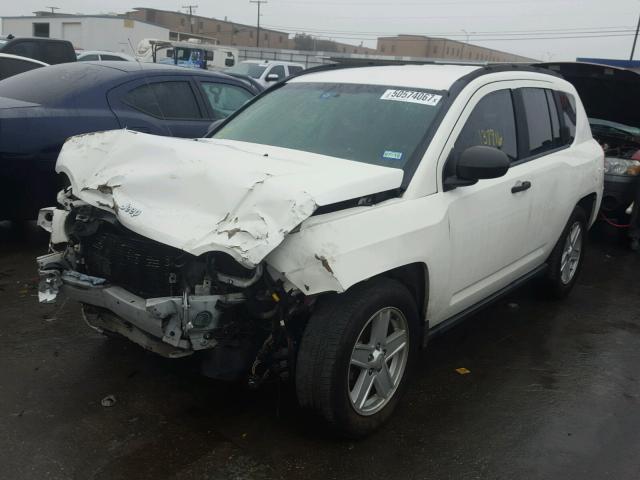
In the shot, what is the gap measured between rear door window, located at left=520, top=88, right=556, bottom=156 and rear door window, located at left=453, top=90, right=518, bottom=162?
9.8 inches

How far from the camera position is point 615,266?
6.65 metres

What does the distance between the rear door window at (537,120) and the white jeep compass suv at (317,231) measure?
226 mm

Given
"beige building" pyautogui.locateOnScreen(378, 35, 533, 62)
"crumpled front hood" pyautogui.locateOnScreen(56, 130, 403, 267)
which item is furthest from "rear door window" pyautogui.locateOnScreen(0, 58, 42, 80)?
"beige building" pyautogui.locateOnScreen(378, 35, 533, 62)

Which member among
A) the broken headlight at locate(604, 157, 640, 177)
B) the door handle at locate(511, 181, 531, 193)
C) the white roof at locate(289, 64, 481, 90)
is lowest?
the broken headlight at locate(604, 157, 640, 177)

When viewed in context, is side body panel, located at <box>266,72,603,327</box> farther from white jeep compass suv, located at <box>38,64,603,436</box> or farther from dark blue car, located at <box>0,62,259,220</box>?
dark blue car, located at <box>0,62,259,220</box>

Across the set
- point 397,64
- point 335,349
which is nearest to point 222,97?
point 397,64

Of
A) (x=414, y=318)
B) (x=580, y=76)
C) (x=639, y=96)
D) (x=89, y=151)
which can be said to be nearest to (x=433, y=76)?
(x=414, y=318)

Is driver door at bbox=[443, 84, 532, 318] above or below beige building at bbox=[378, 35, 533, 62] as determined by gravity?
below

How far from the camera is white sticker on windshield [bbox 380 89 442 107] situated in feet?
11.9

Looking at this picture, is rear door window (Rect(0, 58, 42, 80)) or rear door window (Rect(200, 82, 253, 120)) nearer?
rear door window (Rect(200, 82, 253, 120))

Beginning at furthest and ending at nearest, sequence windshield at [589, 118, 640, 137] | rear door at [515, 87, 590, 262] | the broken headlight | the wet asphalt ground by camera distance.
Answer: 1. windshield at [589, 118, 640, 137]
2. the broken headlight
3. rear door at [515, 87, 590, 262]
4. the wet asphalt ground

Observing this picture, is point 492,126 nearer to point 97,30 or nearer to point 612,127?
point 612,127

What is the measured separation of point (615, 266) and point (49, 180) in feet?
18.8

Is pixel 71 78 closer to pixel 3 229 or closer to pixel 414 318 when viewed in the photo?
pixel 3 229
